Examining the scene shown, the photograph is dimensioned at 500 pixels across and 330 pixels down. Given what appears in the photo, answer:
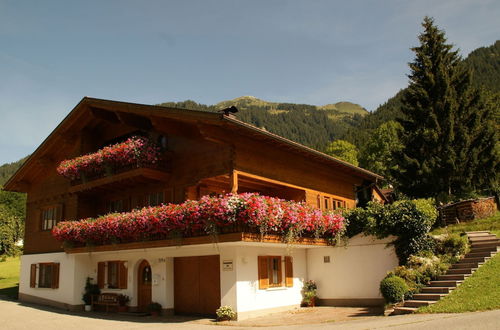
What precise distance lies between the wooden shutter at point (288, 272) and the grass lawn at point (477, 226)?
8.55m

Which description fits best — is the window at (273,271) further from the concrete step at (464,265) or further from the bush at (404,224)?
the concrete step at (464,265)

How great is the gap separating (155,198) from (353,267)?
377 inches

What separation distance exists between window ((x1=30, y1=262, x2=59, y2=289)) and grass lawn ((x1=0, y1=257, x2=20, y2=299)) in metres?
3.93

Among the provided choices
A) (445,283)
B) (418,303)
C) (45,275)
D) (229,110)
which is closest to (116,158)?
(229,110)

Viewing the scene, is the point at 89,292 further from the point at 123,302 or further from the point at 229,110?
the point at 229,110

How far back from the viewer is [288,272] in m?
20.0

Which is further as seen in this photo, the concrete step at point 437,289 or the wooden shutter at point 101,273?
the wooden shutter at point 101,273

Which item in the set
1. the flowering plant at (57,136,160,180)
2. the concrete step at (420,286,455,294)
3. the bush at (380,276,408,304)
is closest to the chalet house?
the flowering plant at (57,136,160,180)

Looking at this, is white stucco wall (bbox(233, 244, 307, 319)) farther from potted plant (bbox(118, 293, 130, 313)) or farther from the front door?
potted plant (bbox(118, 293, 130, 313))

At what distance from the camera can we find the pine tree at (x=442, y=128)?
31.6 meters

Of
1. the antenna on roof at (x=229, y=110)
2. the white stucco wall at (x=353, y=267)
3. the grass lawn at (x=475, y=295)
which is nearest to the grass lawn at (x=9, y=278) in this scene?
the white stucco wall at (x=353, y=267)

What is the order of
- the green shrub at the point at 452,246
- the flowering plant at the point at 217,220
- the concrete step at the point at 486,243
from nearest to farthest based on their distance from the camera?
the flowering plant at the point at 217,220 < the green shrub at the point at 452,246 < the concrete step at the point at 486,243

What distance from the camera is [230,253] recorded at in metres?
17.1

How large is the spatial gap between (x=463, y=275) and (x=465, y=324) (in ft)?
19.5
